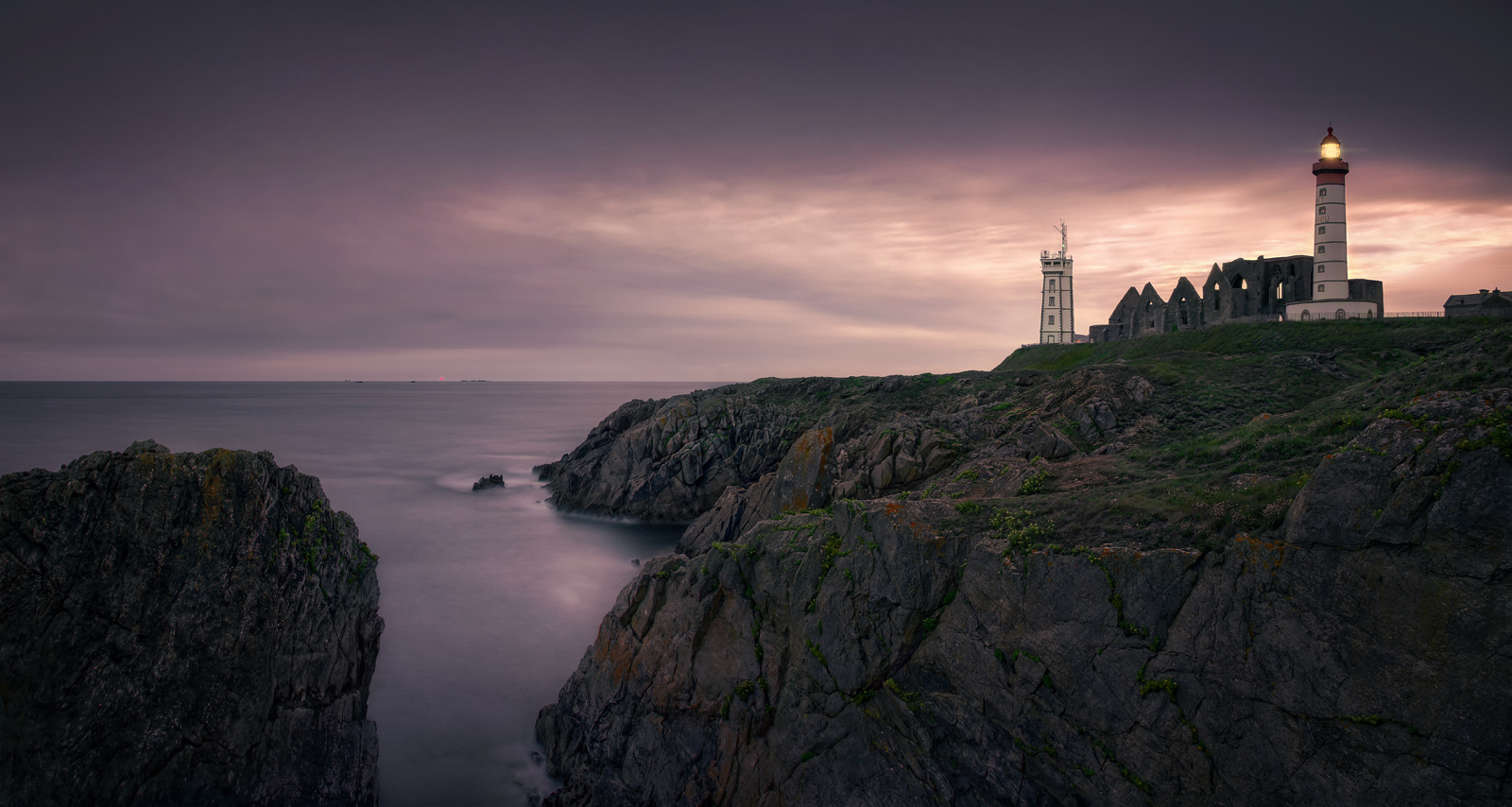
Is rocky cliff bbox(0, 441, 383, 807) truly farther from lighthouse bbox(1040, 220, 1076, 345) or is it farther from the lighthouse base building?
lighthouse bbox(1040, 220, 1076, 345)

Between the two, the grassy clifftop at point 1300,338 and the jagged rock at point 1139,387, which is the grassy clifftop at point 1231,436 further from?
the grassy clifftop at point 1300,338

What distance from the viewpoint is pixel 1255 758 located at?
10000 mm

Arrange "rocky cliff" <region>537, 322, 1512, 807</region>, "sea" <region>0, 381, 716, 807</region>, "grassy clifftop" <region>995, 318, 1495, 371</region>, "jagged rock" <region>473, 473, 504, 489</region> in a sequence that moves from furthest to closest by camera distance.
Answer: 1. "jagged rock" <region>473, 473, 504, 489</region>
2. "grassy clifftop" <region>995, 318, 1495, 371</region>
3. "sea" <region>0, 381, 716, 807</region>
4. "rocky cliff" <region>537, 322, 1512, 807</region>

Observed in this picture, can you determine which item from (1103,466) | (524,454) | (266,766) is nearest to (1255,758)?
(1103,466)

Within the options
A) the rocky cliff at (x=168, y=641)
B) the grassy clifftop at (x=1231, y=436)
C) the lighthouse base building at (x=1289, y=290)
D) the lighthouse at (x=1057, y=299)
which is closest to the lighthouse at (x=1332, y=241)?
the lighthouse base building at (x=1289, y=290)

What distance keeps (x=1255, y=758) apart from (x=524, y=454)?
240ft

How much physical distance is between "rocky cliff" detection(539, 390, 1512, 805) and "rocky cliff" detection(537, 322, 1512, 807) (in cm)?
4

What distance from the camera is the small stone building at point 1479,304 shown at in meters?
46.2

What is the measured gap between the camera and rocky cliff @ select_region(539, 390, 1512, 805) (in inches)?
358

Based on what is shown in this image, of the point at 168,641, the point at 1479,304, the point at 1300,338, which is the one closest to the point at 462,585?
the point at 168,641

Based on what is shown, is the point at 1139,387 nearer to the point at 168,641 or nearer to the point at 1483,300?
the point at 168,641

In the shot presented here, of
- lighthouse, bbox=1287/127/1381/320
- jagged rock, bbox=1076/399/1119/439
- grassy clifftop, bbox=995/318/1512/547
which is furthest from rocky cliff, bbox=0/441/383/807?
lighthouse, bbox=1287/127/1381/320

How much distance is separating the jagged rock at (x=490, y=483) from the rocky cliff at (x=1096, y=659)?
4324 centimetres

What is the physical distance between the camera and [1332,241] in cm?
4672
